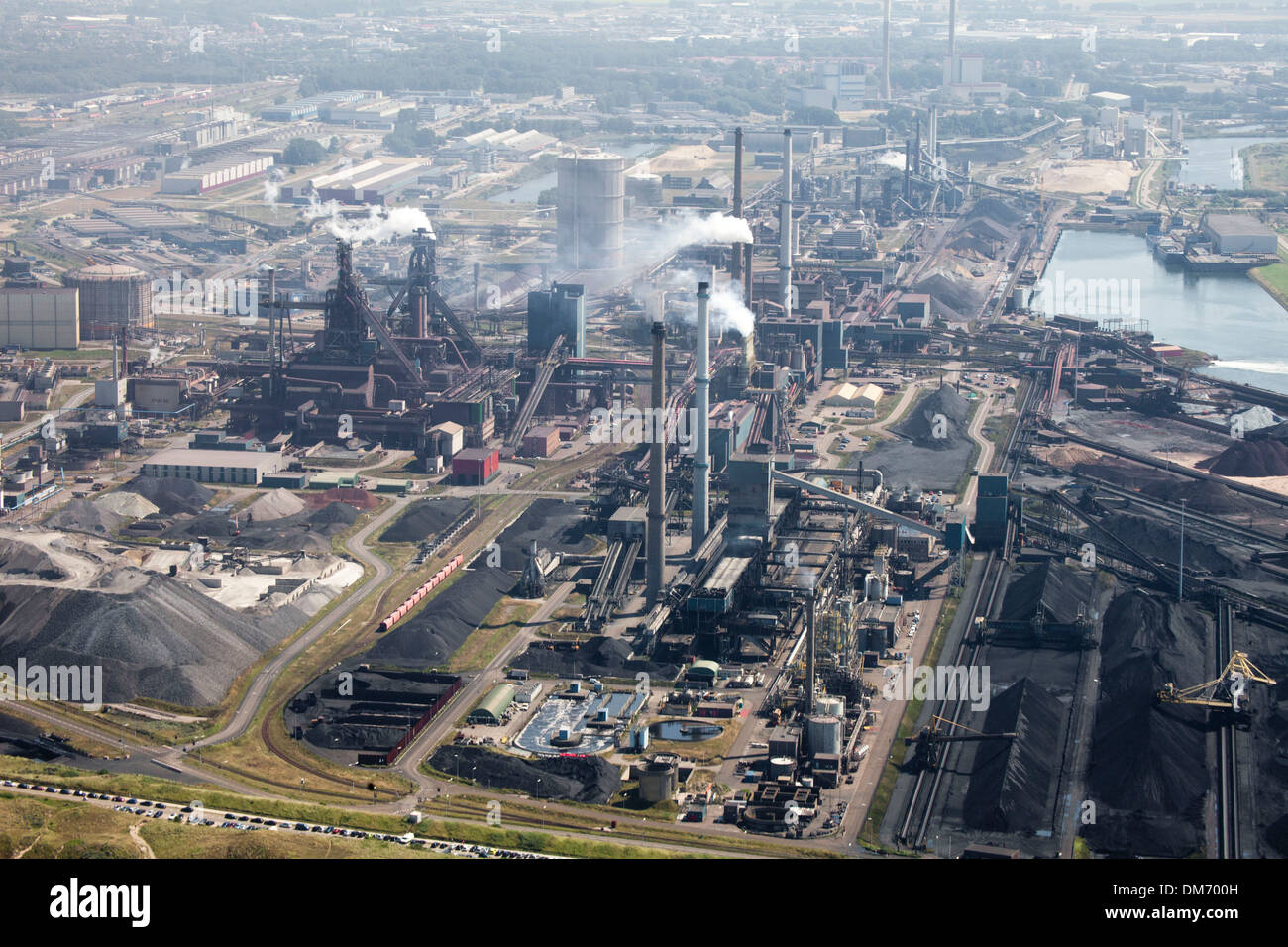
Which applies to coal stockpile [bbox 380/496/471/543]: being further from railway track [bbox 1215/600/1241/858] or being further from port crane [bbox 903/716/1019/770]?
railway track [bbox 1215/600/1241/858]

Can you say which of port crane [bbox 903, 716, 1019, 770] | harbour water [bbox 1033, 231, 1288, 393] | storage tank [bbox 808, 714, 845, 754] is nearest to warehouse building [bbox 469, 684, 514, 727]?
storage tank [bbox 808, 714, 845, 754]

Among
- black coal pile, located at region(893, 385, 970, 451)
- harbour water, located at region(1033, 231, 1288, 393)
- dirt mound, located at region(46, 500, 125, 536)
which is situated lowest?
dirt mound, located at region(46, 500, 125, 536)

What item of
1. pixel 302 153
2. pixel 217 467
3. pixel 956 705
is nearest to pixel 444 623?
pixel 956 705

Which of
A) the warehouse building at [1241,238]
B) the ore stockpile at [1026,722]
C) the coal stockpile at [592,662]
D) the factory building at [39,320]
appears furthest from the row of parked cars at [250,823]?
the warehouse building at [1241,238]

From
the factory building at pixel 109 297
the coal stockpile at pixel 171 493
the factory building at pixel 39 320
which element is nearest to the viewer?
the coal stockpile at pixel 171 493

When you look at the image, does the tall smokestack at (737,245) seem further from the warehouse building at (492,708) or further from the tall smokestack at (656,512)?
the warehouse building at (492,708)
